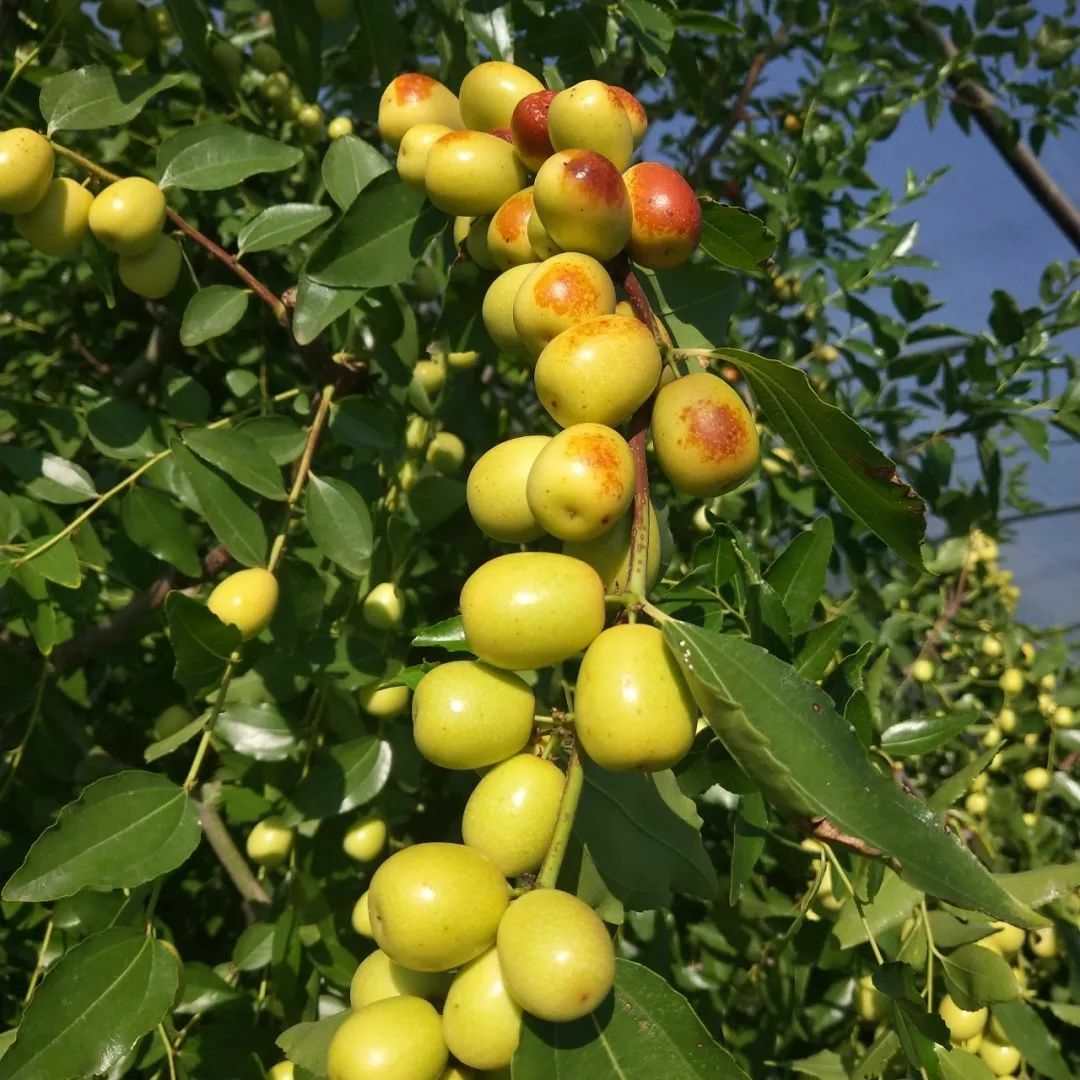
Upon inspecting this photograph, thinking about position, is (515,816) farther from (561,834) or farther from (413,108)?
(413,108)

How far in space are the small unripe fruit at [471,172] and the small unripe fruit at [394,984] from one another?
723mm

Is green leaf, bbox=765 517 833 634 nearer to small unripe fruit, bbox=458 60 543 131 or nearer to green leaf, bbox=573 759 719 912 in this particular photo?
green leaf, bbox=573 759 719 912

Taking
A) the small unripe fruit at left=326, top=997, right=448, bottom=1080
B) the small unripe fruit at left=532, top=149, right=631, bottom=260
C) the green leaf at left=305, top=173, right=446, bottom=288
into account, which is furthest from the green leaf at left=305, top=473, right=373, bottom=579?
the small unripe fruit at left=326, top=997, right=448, bottom=1080

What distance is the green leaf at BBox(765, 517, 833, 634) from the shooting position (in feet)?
3.12

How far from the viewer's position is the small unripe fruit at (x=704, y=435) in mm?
748

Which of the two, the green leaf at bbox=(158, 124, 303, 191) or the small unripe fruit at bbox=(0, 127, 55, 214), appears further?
the green leaf at bbox=(158, 124, 303, 191)

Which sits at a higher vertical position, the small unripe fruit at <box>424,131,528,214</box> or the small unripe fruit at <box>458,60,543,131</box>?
the small unripe fruit at <box>458,60,543,131</box>

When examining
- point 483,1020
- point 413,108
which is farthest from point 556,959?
point 413,108

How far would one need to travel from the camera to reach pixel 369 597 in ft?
4.70

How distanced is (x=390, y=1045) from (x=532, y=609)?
32cm

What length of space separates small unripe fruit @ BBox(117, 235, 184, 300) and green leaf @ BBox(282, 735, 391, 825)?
688mm

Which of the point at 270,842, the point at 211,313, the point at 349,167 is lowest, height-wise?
the point at 270,842

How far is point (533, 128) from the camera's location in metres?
0.91

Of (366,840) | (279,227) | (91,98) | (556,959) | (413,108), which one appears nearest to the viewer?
(556,959)
